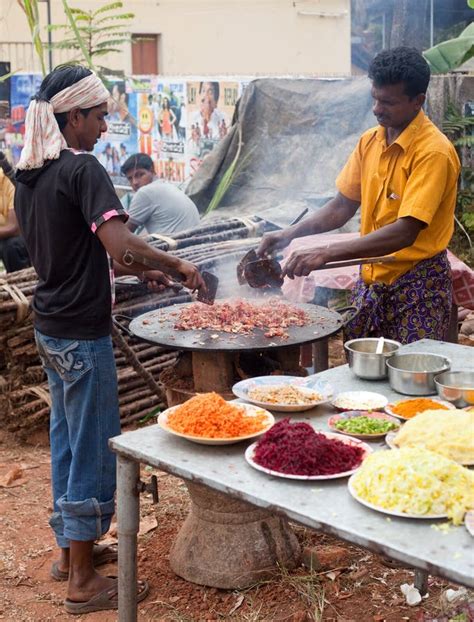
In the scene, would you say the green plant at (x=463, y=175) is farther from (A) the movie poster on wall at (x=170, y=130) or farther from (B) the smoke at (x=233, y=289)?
(A) the movie poster on wall at (x=170, y=130)

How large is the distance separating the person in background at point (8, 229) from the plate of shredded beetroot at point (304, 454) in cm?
525

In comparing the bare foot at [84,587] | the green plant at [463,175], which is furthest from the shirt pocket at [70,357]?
the green plant at [463,175]

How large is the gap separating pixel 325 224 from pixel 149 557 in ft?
6.81

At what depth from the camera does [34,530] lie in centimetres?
464

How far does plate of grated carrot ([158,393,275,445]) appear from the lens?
278cm

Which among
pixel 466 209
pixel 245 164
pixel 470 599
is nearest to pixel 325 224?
pixel 470 599

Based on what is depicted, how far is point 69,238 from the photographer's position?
3484mm

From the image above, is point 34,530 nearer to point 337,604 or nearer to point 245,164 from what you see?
point 337,604

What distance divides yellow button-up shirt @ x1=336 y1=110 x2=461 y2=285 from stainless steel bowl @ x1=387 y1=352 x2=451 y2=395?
2.60 feet

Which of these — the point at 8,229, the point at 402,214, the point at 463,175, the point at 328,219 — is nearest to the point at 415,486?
the point at 402,214

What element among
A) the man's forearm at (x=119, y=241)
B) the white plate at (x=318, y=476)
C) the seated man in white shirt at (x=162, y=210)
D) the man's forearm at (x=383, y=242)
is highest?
the man's forearm at (x=119, y=241)

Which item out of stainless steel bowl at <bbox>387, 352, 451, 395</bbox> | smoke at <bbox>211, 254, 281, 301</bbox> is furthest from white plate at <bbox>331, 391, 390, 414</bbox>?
smoke at <bbox>211, 254, 281, 301</bbox>

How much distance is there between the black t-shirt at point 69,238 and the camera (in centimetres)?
337

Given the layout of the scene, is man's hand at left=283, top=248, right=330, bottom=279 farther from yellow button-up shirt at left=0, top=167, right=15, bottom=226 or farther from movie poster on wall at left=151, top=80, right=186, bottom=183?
movie poster on wall at left=151, top=80, right=186, bottom=183
